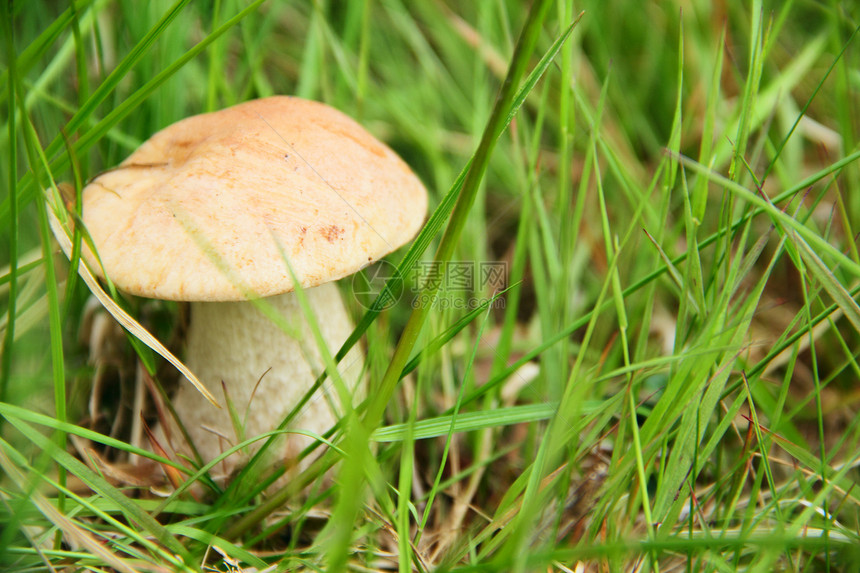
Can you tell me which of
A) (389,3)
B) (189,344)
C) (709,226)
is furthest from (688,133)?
(189,344)

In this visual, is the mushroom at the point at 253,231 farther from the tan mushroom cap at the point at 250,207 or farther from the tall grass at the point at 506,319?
the tall grass at the point at 506,319

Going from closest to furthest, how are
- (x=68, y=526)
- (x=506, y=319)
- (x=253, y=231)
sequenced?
(x=68, y=526) < (x=253, y=231) < (x=506, y=319)

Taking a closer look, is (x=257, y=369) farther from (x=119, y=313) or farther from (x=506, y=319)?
(x=506, y=319)

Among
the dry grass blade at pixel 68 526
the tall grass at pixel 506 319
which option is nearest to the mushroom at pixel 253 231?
the tall grass at pixel 506 319

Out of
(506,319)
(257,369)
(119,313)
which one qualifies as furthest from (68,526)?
(506,319)

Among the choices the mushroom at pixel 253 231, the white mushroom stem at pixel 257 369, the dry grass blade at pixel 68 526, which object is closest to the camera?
the dry grass blade at pixel 68 526

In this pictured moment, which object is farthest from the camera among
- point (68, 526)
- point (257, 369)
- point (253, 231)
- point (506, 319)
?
point (506, 319)

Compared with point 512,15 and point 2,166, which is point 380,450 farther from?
point 512,15

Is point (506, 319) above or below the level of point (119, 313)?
below

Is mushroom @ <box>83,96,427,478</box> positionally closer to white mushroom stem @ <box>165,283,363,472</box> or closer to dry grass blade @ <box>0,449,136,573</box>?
white mushroom stem @ <box>165,283,363,472</box>
